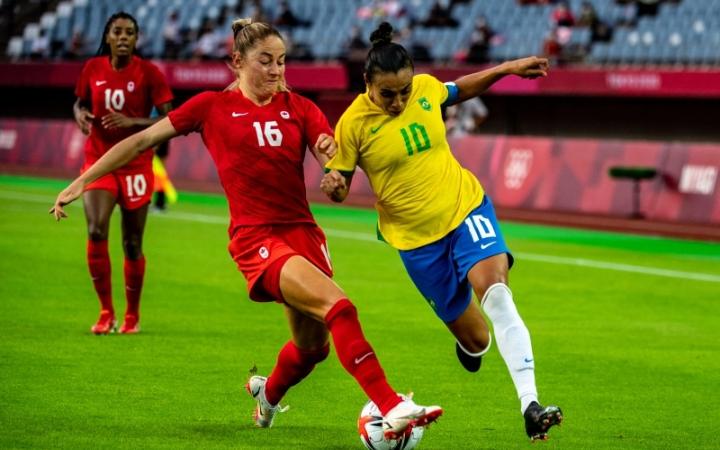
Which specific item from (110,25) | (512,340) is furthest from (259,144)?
(110,25)

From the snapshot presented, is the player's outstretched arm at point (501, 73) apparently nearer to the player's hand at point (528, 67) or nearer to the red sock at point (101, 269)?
the player's hand at point (528, 67)

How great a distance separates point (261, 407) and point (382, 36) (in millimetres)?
2216

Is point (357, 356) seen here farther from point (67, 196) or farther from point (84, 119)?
point (84, 119)

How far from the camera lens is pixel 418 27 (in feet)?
115

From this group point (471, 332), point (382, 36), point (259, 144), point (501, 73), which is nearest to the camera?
point (259, 144)

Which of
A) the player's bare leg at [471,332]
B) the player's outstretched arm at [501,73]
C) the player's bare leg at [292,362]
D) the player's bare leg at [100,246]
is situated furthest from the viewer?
the player's bare leg at [100,246]

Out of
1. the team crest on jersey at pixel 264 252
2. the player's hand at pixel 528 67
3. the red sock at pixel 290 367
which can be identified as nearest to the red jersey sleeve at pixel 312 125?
the team crest on jersey at pixel 264 252

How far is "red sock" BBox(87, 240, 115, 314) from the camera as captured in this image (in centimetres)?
1213

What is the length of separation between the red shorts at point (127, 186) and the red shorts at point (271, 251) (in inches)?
163

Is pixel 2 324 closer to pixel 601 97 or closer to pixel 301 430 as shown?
pixel 301 430

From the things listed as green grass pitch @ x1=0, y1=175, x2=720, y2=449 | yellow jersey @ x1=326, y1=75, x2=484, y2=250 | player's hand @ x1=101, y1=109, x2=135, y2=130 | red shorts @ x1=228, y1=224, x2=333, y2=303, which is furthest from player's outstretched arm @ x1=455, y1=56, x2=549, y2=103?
player's hand @ x1=101, y1=109, x2=135, y2=130

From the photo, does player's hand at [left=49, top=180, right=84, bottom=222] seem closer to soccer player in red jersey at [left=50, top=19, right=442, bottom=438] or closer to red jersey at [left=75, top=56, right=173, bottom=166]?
soccer player in red jersey at [left=50, top=19, right=442, bottom=438]

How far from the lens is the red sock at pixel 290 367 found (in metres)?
8.14

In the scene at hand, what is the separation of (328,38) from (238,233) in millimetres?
29132
